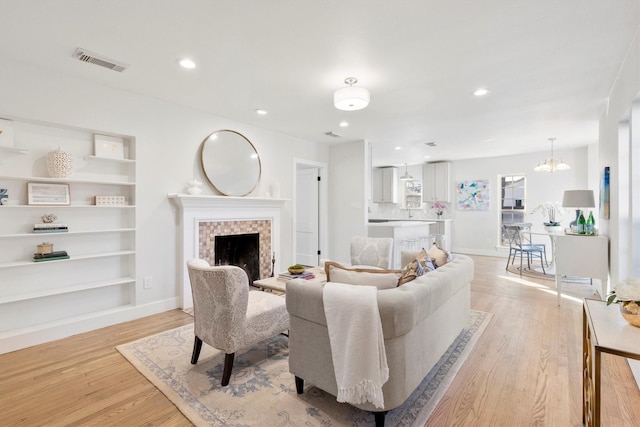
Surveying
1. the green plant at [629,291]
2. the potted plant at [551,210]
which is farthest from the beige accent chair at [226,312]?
the potted plant at [551,210]

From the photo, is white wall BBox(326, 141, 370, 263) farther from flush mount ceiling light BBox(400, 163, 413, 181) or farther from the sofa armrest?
the sofa armrest

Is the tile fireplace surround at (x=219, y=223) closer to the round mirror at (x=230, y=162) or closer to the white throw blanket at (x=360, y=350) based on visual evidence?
the round mirror at (x=230, y=162)

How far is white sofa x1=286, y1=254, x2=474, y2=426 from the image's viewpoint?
164cm

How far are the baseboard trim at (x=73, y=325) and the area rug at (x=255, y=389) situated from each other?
678mm

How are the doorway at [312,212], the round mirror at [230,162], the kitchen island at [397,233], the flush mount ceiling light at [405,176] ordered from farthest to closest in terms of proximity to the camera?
the flush mount ceiling light at [405,176], the doorway at [312,212], the kitchen island at [397,233], the round mirror at [230,162]

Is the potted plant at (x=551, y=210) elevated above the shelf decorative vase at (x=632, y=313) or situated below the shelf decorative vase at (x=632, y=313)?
above

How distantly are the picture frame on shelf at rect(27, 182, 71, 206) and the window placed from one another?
824 centimetres

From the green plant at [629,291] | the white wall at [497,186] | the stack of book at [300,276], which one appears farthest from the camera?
the white wall at [497,186]

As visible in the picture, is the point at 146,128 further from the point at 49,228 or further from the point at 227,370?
the point at 227,370

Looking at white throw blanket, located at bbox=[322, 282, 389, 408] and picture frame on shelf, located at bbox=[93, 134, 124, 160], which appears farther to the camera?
picture frame on shelf, located at bbox=[93, 134, 124, 160]

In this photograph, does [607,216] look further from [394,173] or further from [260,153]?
[394,173]

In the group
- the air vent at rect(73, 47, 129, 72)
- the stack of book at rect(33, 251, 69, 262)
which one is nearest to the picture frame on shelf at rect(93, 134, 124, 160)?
the air vent at rect(73, 47, 129, 72)

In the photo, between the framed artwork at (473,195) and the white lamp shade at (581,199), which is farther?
the framed artwork at (473,195)

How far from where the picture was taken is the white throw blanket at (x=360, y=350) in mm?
1562
